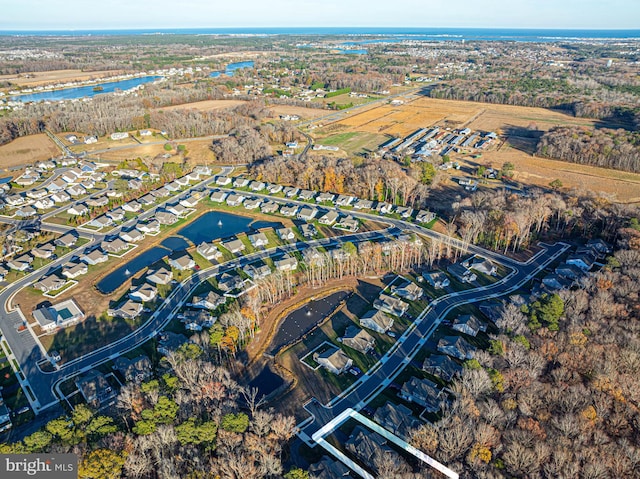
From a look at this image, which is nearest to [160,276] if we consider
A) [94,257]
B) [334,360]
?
[94,257]

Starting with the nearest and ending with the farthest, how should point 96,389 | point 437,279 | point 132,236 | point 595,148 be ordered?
1. point 96,389
2. point 437,279
3. point 132,236
4. point 595,148

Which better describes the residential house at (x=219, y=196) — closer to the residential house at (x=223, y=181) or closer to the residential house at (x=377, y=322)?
the residential house at (x=223, y=181)

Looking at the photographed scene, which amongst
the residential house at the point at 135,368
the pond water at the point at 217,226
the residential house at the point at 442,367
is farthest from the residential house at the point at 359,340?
the pond water at the point at 217,226

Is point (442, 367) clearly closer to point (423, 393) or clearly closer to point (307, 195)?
point (423, 393)

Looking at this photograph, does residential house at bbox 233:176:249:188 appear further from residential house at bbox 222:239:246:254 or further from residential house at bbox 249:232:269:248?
residential house at bbox 222:239:246:254

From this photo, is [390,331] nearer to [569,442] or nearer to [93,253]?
[569,442]

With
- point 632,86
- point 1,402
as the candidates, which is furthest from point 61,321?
point 632,86
